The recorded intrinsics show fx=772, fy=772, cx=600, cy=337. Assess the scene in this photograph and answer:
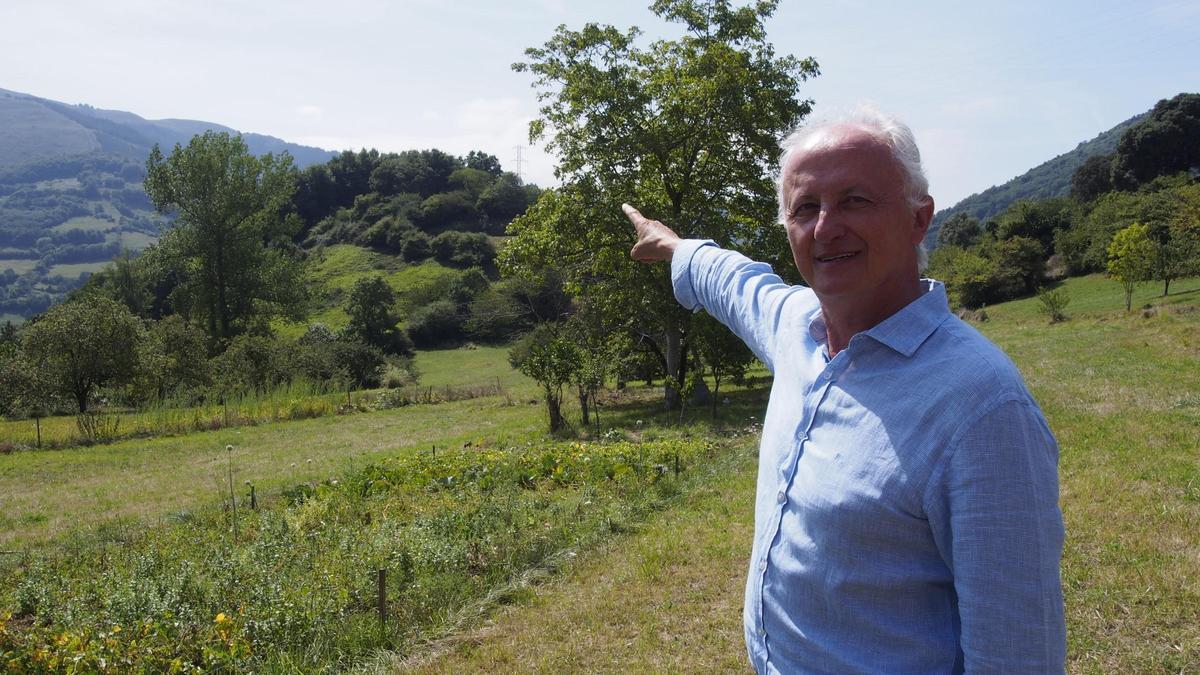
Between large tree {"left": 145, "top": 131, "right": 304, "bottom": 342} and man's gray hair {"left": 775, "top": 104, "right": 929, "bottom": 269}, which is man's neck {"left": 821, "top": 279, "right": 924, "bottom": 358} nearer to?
man's gray hair {"left": 775, "top": 104, "right": 929, "bottom": 269}

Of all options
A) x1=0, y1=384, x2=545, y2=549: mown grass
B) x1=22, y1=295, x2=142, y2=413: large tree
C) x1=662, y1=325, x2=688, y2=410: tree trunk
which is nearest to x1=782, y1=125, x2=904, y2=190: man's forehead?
x1=0, y1=384, x2=545, y2=549: mown grass

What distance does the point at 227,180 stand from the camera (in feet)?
156

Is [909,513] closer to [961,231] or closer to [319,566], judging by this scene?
[319,566]

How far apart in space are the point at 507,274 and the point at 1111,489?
680 inches

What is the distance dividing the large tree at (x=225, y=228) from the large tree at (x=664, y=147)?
3393 cm

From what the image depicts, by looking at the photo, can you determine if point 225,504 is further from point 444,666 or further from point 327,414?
point 327,414

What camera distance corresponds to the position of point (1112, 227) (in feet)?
143

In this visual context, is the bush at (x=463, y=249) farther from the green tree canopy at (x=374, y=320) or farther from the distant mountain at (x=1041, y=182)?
the distant mountain at (x=1041, y=182)

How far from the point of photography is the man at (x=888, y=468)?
1342 mm

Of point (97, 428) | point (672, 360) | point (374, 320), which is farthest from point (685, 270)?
point (374, 320)

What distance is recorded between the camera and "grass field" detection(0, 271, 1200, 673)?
4.71 meters

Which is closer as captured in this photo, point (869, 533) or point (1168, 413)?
point (869, 533)

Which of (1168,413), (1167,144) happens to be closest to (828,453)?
(1168,413)

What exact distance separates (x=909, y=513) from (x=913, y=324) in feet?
1.28
